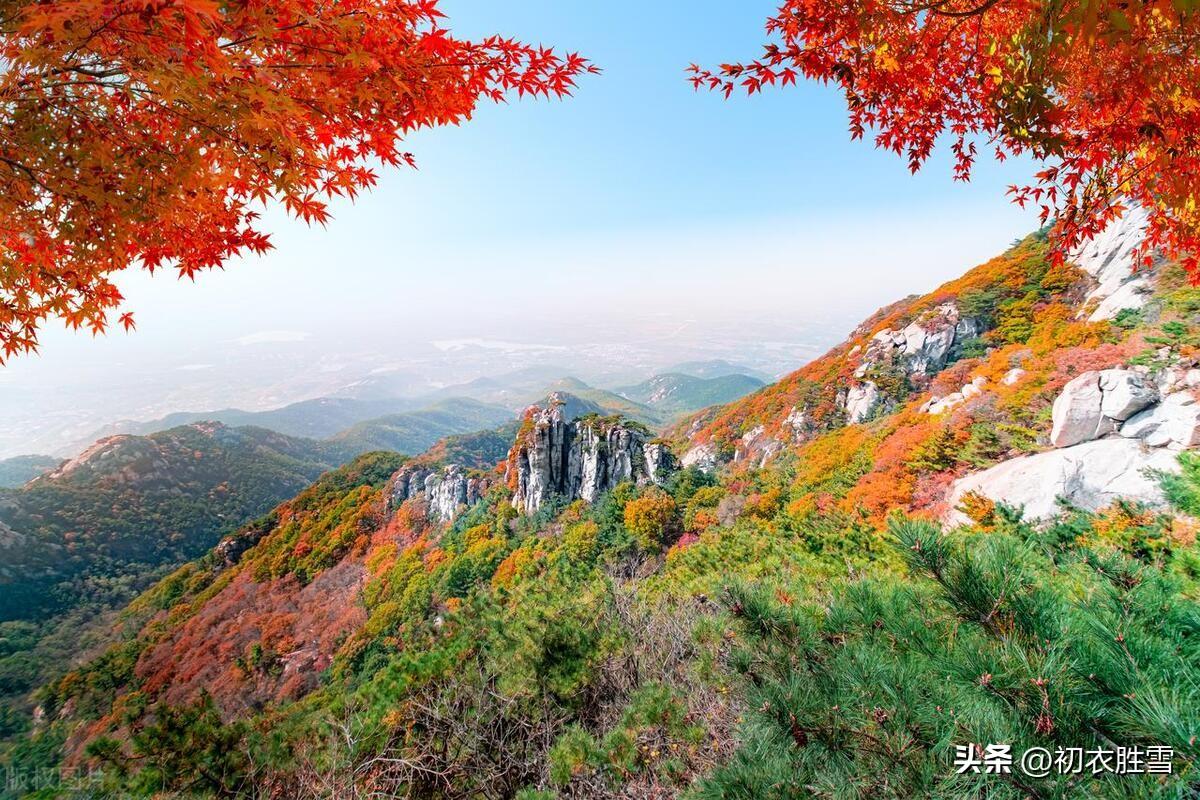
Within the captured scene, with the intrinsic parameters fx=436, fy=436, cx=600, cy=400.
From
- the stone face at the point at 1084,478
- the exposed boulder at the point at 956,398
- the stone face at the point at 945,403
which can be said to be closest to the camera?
the stone face at the point at 1084,478

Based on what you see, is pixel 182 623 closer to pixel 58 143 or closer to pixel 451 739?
pixel 451 739

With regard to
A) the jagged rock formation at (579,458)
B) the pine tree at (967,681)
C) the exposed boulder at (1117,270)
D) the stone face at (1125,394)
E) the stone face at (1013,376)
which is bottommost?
the jagged rock formation at (579,458)

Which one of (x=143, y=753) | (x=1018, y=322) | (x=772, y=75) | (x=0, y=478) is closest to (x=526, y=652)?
(x=143, y=753)

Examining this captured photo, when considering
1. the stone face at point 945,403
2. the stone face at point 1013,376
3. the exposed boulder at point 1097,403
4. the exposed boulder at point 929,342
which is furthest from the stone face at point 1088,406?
the exposed boulder at point 929,342

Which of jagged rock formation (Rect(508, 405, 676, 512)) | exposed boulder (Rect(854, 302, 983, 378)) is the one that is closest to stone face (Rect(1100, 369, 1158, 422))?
exposed boulder (Rect(854, 302, 983, 378))

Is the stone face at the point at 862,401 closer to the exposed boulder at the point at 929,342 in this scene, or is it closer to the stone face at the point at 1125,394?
the exposed boulder at the point at 929,342

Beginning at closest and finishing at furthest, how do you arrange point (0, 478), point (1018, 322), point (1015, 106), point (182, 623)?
point (1015, 106) < point (1018, 322) < point (182, 623) < point (0, 478)

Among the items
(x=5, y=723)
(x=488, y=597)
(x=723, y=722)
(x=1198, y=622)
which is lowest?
(x=5, y=723)
